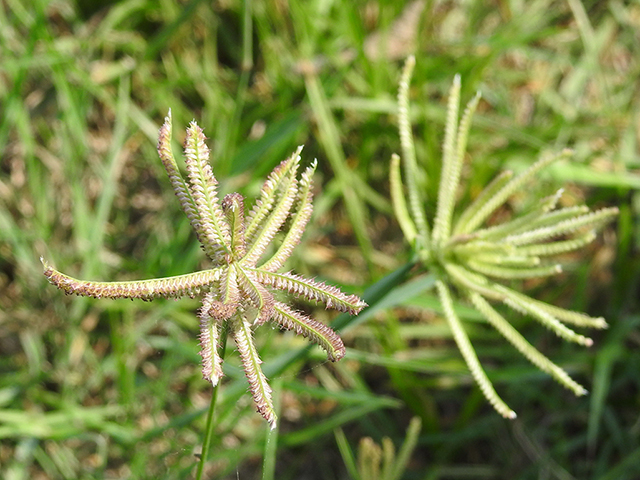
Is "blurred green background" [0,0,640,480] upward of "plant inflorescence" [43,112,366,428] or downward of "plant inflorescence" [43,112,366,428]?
upward

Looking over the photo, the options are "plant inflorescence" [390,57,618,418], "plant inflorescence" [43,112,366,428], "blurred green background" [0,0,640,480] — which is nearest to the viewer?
"plant inflorescence" [43,112,366,428]

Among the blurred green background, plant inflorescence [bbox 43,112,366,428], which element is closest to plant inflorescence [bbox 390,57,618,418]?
plant inflorescence [bbox 43,112,366,428]

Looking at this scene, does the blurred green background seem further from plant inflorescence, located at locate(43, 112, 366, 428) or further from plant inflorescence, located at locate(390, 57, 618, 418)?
plant inflorescence, located at locate(43, 112, 366, 428)

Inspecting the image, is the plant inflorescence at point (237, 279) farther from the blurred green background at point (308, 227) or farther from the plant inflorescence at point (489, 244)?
the blurred green background at point (308, 227)

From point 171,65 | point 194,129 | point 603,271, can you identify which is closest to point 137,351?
point 171,65

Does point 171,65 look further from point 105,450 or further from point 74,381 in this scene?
point 105,450

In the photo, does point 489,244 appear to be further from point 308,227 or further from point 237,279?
point 308,227
